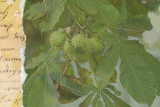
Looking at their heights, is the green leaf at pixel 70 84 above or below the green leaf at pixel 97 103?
above

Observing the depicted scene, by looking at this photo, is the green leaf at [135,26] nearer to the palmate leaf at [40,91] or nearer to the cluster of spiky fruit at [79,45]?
the cluster of spiky fruit at [79,45]

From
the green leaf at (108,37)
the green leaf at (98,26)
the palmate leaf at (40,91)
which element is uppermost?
the green leaf at (98,26)

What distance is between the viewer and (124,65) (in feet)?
1.98

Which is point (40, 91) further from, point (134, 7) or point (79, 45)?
point (134, 7)

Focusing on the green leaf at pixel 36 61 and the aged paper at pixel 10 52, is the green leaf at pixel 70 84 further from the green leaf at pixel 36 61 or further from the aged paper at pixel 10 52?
the aged paper at pixel 10 52

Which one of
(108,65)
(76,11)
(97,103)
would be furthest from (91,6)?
(97,103)

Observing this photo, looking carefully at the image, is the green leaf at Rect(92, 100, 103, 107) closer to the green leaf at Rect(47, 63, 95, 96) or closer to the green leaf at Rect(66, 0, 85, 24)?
the green leaf at Rect(47, 63, 95, 96)

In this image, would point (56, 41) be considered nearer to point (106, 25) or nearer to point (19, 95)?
point (106, 25)

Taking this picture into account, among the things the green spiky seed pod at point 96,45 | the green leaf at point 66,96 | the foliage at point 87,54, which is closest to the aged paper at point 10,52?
the foliage at point 87,54

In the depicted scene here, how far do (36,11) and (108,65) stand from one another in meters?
0.24

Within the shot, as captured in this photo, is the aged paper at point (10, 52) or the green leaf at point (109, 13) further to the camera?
the aged paper at point (10, 52)

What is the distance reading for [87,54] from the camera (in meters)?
0.66

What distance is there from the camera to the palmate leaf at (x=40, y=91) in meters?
0.66

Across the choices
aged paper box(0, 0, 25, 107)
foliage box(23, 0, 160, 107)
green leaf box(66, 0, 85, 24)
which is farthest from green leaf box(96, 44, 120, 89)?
aged paper box(0, 0, 25, 107)
